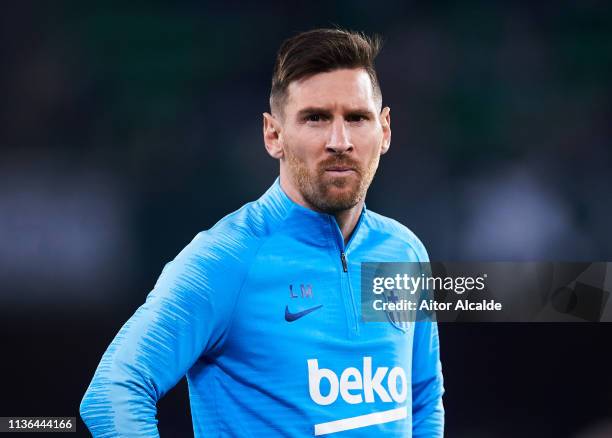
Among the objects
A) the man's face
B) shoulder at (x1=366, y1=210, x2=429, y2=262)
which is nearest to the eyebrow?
the man's face

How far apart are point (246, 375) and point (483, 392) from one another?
2660 mm

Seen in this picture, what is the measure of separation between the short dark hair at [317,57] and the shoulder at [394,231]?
13.2 inches

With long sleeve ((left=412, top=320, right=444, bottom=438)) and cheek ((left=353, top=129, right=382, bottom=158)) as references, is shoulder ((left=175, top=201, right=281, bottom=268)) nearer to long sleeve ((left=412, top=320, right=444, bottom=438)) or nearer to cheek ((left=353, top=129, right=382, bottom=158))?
cheek ((left=353, top=129, right=382, bottom=158))

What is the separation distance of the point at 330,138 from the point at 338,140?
0.07ft

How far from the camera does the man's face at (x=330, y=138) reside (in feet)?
6.02

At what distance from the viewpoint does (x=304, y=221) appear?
1.91 m

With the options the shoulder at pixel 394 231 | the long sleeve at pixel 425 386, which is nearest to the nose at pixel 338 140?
the shoulder at pixel 394 231

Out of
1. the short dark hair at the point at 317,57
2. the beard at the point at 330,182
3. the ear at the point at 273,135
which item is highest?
the short dark hair at the point at 317,57

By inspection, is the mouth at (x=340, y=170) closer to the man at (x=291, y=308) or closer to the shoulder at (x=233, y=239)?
the man at (x=291, y=308)

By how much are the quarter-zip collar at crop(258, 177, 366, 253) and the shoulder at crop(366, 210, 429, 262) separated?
0.53 ft

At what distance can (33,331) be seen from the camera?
13.3ft

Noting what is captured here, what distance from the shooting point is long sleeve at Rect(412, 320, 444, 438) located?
215cm

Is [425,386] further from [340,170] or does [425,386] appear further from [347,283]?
[340,170]

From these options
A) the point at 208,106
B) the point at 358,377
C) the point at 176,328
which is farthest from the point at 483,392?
the point at 176,328
